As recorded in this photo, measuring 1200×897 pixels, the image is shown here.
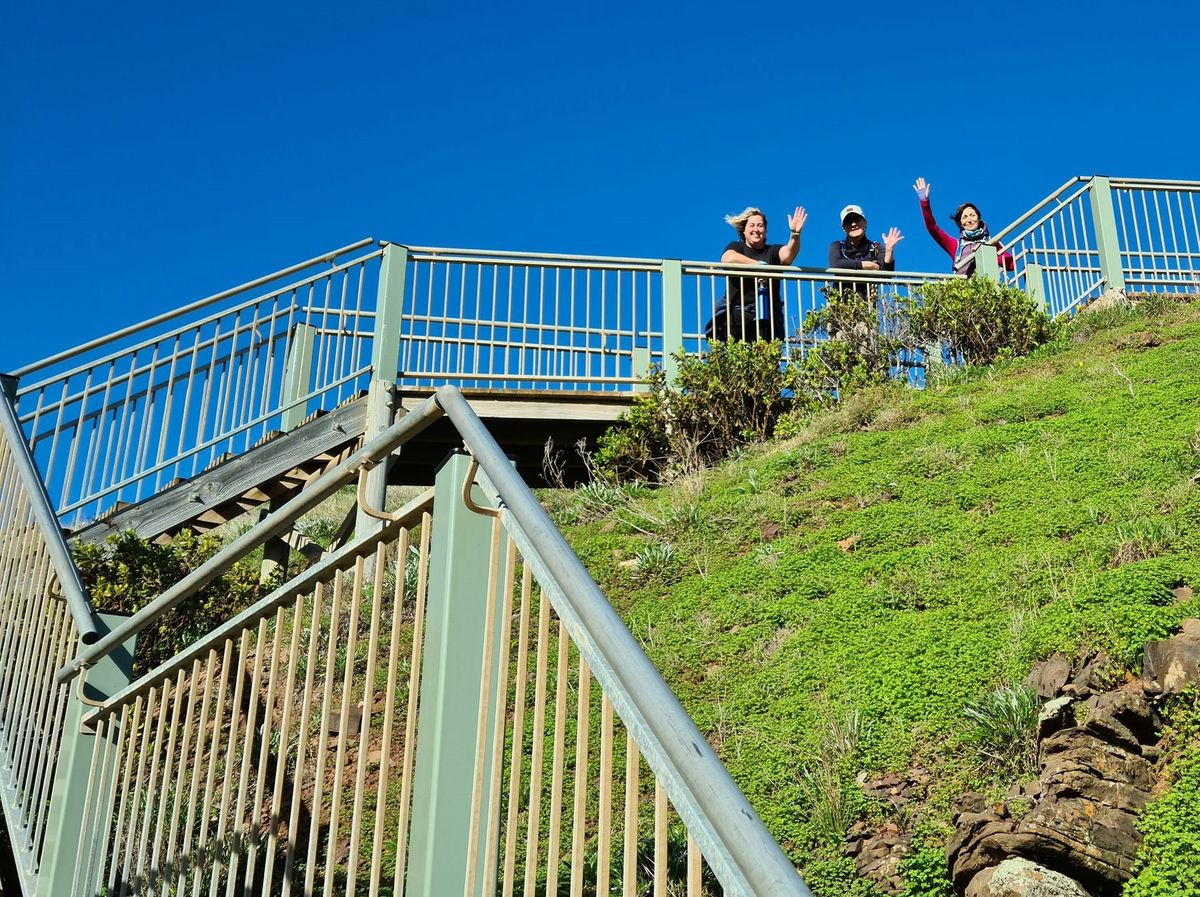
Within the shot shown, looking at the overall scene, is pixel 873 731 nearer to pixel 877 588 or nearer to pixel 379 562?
pixel 877 588

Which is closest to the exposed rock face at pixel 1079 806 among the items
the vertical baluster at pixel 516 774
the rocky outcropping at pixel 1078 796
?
the rocky outcropping at pixel 1078 796

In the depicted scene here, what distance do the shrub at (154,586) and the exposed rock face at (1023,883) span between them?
5310 mm

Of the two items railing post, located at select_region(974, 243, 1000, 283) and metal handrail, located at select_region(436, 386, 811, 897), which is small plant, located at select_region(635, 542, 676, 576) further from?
railing post, located at select_region(974, 243, 1000, 283)

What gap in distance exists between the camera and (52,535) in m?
4.55

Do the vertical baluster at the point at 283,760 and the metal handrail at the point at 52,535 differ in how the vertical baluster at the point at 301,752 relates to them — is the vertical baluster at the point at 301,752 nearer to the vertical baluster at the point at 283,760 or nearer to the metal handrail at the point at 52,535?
the vertical baluster at the point at 283,760

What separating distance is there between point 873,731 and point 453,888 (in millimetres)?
3405

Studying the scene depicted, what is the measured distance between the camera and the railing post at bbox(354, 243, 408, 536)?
1230 cm

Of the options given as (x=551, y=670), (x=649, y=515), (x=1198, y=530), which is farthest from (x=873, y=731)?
(x=649, y=515)

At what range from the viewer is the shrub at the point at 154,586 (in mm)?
7816

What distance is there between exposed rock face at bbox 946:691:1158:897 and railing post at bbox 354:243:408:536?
834cm

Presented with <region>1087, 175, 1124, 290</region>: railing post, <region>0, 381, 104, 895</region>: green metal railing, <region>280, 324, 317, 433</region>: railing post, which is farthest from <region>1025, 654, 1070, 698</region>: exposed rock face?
<region>1087, 175, 1124, 290</region>: railing post

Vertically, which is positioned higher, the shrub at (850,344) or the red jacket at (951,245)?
the red jacket at (951,245)

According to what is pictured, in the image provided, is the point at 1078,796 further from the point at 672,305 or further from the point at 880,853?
the point at 672,305

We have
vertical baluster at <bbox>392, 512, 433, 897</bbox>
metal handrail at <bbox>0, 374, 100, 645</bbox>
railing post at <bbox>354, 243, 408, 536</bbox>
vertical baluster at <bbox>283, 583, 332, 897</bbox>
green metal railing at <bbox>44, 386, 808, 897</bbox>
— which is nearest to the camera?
green metal railing at <bbox>44, 386, 808, 897</bbox>
